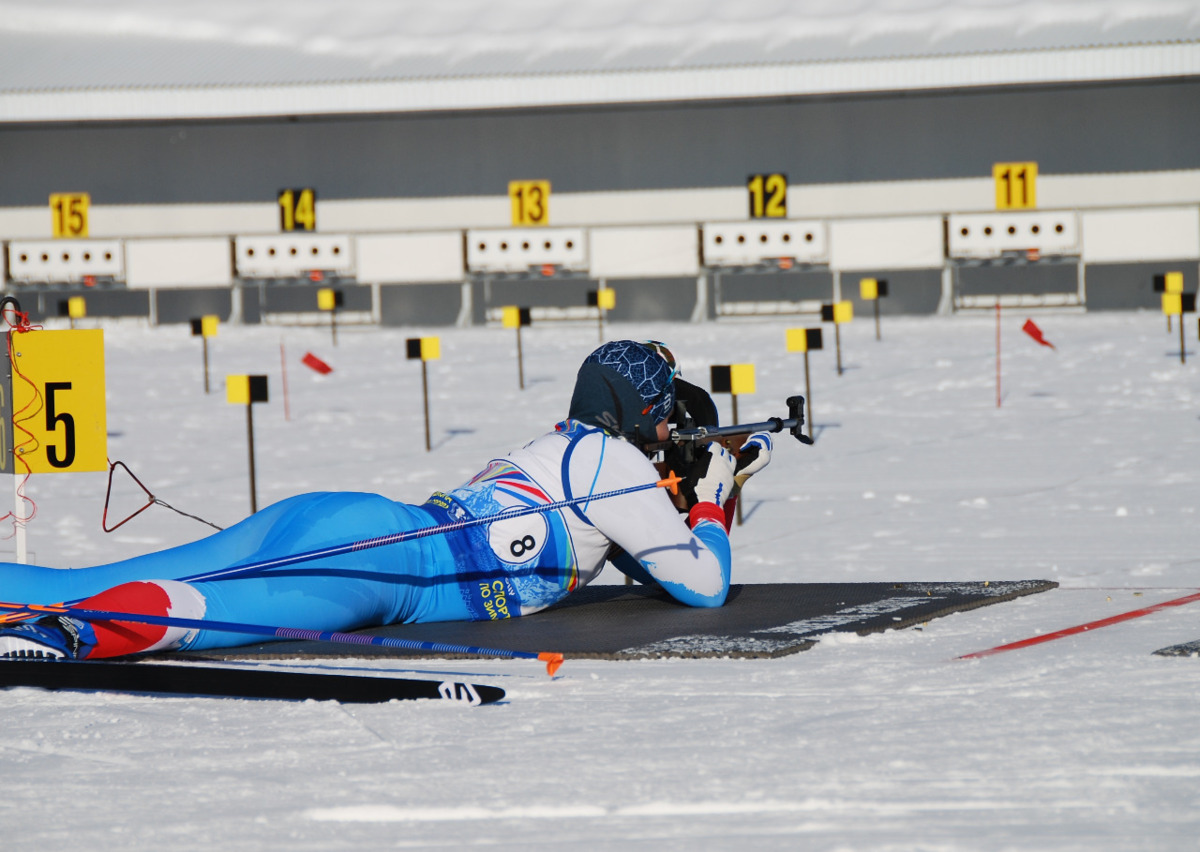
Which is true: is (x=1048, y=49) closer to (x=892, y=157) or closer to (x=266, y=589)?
(x=892, y=157)

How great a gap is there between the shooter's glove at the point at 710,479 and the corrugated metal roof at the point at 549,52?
16497 mm

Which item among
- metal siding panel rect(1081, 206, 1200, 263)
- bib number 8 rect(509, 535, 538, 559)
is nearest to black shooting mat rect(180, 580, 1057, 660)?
bib number 8 rect(509, 535, 538, 559)

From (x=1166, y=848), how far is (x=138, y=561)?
8.65 feet

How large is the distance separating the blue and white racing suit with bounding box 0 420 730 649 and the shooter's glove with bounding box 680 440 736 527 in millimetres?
109

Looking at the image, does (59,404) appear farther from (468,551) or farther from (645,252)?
(645,252)

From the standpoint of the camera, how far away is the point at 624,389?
4270 mm

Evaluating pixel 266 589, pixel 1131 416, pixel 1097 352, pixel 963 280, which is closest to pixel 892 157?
pixel 963 280

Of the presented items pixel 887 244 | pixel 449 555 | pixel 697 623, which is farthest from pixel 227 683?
pixel 887 244

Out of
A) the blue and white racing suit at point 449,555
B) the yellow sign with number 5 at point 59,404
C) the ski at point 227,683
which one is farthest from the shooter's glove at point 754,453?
the yellow sign with number 5 at point 59,404

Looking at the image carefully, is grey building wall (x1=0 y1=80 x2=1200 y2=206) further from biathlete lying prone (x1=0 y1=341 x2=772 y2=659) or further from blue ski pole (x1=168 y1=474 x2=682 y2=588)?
blue ski pole (x1=168 y1=474 x2=682 y2=588)

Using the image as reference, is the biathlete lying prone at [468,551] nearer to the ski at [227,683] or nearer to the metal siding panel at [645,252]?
the ski at [227,683]

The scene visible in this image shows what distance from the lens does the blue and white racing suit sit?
385 centimetres

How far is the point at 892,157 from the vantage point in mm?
21312

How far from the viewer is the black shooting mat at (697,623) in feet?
12.8
